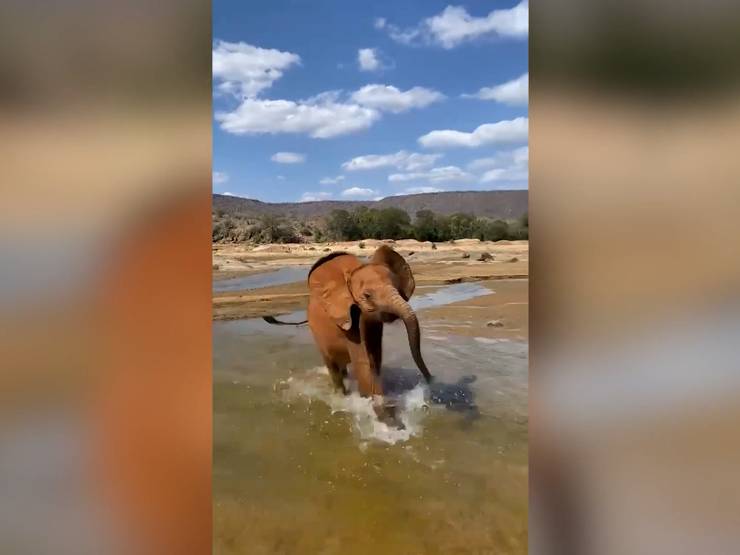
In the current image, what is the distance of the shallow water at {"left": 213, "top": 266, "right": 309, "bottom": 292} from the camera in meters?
1.19

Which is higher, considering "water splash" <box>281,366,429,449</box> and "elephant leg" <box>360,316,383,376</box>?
"elephant leg" <box>360,316,383,376</box>

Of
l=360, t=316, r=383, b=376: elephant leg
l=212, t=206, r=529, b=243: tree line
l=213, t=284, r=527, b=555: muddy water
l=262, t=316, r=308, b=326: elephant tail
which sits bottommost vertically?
l=213, t=284, r=527, b=555: muddy water

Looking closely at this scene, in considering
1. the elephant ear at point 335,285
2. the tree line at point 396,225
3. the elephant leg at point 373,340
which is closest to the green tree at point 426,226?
the tree line at point 396,225

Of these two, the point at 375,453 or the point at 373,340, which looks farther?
the point at 373,340

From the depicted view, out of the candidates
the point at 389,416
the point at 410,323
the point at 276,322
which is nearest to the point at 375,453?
the point at 389,416

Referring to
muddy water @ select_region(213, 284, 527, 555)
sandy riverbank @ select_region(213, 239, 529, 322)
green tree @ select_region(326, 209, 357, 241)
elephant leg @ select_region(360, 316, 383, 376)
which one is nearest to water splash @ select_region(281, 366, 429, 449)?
muddy water @ select_region(213, 284, 527, 555)

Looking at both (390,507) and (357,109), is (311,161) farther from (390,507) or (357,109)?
(390,507)

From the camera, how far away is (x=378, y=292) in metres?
1.40

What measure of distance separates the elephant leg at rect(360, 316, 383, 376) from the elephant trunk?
0.09 meters

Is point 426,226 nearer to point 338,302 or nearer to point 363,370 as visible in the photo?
point 338,302

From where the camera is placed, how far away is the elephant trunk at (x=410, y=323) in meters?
1.33

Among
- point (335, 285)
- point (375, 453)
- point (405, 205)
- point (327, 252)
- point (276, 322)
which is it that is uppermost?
point (405, 205)

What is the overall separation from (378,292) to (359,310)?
13 centimetres
